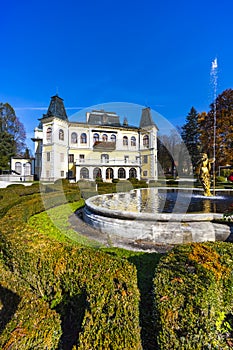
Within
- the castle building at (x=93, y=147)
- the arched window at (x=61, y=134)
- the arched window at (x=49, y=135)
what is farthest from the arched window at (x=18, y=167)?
the arched window at (x=61, y=134)

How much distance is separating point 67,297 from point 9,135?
45.3 m

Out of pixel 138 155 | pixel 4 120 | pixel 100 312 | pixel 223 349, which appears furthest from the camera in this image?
pixel 4 120

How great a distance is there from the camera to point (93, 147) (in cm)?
3547

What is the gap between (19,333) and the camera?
2109 millimetres

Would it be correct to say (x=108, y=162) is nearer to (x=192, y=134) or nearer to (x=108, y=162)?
(x=108, y=162)

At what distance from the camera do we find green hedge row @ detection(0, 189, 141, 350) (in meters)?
1.94

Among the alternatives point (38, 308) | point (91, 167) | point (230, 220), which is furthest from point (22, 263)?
point (91, 167)

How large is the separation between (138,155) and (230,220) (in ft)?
110

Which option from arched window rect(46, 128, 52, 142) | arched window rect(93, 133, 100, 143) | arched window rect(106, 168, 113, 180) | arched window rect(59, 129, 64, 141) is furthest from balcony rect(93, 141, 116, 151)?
arched window rect(46, 128, 52, 142)

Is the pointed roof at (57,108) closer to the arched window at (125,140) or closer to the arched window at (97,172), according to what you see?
the arched window at (97,172)

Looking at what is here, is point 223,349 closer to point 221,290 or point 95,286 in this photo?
point 221,290

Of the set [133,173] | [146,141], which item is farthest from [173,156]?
[133,173]

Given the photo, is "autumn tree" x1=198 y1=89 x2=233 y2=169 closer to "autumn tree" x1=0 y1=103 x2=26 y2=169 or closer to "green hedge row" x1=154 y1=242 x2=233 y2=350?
"green hedge row" x1=154 y1=242 x2=233 y2=350

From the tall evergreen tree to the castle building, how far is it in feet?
35.0
